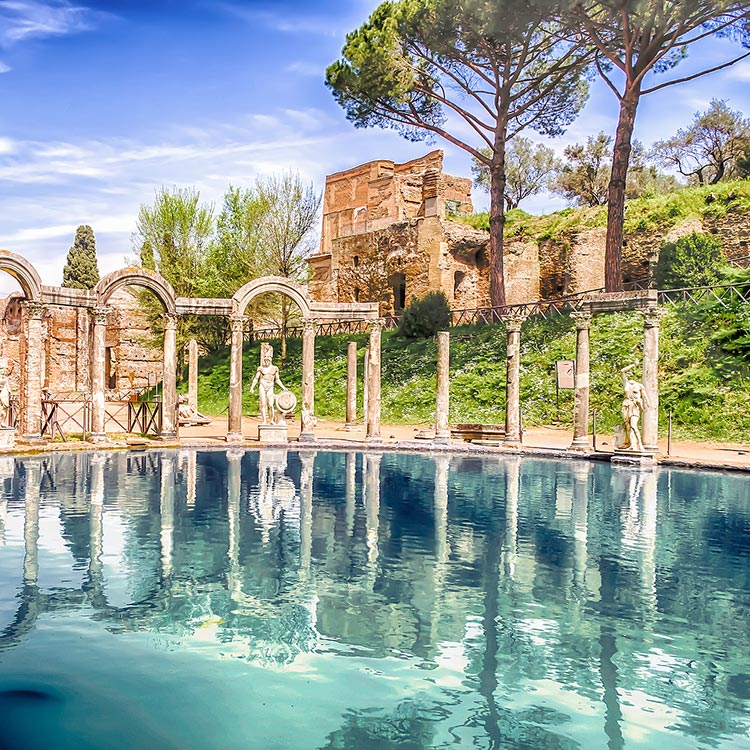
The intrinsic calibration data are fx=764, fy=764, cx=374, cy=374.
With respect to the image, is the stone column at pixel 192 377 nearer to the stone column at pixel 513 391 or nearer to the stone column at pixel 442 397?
the stone column at pixel 442 397

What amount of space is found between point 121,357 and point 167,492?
26.2m

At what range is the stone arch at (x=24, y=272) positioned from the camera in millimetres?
17797

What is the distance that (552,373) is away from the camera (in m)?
25.8

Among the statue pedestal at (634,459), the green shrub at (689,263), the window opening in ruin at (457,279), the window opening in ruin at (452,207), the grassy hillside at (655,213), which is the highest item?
the window opening in ruin at (452,207)

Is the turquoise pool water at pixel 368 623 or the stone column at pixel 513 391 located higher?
the stone column at pixel 513 391

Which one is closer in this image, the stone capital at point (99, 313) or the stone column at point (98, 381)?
the stone column at point (98, 381)

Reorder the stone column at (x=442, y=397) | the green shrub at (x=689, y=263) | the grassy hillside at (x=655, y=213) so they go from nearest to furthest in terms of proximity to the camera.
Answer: the stone column at (x=442, y=397) → the green shrub at (x=689, y=263) → the grassy hillside at (x=655, y=213)

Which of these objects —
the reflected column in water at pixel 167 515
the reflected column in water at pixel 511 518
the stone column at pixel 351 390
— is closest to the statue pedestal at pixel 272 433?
the reflected column in water at pixel 167 515

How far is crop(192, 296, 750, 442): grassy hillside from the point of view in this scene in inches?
850

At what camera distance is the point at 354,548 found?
8922 millimetres

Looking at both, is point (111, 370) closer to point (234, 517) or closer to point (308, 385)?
point (308, 385)

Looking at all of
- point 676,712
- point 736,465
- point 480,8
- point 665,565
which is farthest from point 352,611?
point 480,8

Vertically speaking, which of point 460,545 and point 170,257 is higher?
point 170,257

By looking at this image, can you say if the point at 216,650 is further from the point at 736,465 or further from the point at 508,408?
the point at 508,408
